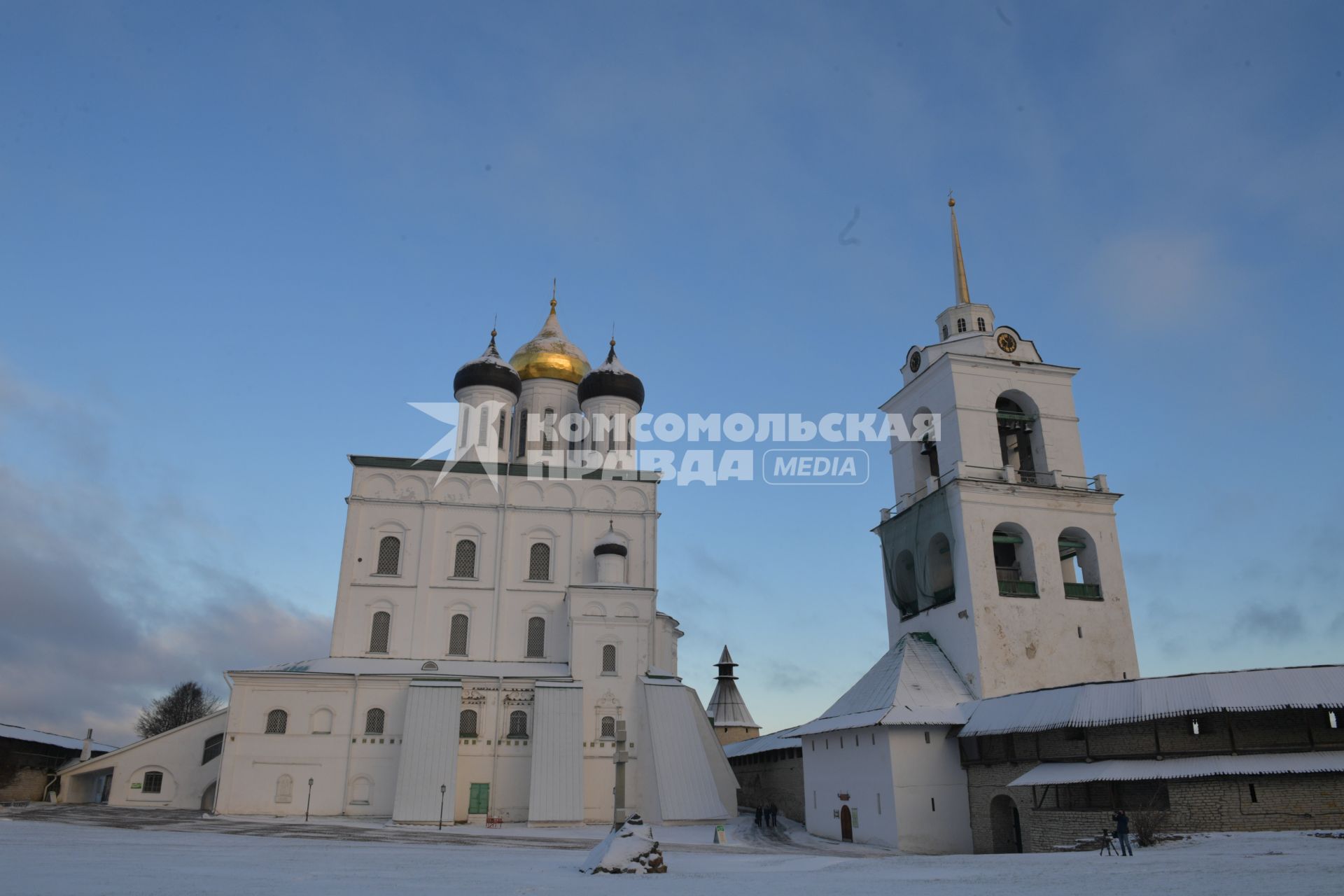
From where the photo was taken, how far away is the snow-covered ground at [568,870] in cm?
950

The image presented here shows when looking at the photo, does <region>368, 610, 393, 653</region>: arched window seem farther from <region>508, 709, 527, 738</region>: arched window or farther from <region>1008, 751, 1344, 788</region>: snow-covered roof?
<region>1008, 751, 1344, 788</region>: snow-covered roof

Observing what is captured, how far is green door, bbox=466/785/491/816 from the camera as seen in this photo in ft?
86.8

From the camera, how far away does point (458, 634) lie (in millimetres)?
29875

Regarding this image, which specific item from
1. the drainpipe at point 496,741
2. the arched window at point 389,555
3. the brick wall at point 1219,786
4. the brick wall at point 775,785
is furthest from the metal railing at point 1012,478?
the arched window at point 389,555

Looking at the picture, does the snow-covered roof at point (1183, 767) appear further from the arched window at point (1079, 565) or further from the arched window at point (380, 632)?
the arched window at point (380, 632)

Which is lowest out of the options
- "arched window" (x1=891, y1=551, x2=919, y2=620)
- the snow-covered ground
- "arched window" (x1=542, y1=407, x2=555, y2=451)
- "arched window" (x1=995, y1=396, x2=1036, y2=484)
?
the snow-covered ground

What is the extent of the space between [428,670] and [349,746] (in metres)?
3.23

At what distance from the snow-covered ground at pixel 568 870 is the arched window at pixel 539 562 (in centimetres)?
1430

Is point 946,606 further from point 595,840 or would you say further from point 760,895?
point 760,895

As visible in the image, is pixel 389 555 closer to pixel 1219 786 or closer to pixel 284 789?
pixel 284 789

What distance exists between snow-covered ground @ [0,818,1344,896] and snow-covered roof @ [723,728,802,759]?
1268cm

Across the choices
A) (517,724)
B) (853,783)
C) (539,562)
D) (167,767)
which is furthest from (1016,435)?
(167,767)

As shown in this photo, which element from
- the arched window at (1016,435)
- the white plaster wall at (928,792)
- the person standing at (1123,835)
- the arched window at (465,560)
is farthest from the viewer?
the arched window at (465,560)

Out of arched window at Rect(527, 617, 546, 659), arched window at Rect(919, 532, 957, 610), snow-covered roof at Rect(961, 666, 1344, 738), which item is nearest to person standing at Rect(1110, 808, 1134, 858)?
snow-covered roof at Rect(961, 666, 1344, 738)
